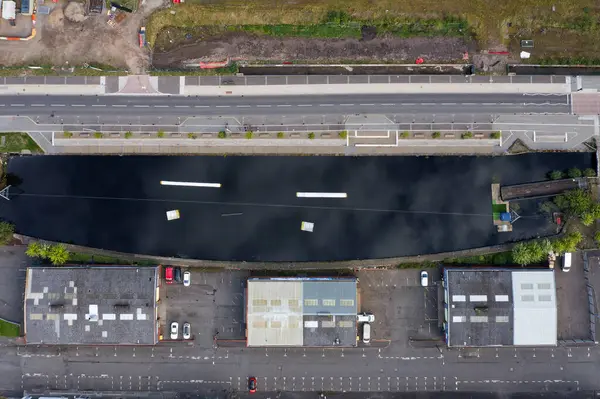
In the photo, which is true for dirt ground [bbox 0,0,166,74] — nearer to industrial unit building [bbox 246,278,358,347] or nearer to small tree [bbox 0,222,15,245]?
small tree [bbox 0,222,15,245]

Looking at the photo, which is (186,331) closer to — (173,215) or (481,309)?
(173,215)

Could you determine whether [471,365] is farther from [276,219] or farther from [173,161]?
[173,161]

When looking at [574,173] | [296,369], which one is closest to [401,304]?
[296,369]

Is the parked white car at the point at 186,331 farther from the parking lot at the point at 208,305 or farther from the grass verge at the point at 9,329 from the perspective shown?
the grass verge at the point at 9,329

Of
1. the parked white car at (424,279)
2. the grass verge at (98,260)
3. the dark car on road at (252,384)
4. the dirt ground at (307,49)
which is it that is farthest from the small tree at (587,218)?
the grass verge at (98,260)

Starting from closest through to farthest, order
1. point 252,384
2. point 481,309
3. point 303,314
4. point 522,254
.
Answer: point 481,309
point 303,314
point 522,254
point 252,384
